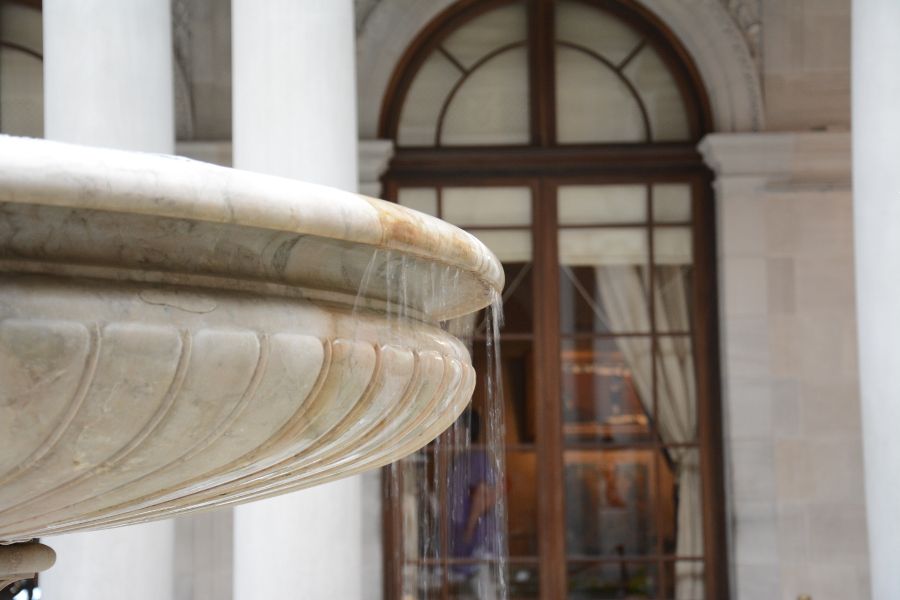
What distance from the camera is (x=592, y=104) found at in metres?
14.1

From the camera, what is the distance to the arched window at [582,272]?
44.0ft

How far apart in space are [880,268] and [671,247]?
4.56 meters

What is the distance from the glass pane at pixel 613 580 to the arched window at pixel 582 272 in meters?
0.01

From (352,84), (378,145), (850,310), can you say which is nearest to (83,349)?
(352,84)

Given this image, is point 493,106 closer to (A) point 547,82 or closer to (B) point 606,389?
(A) point 547,82

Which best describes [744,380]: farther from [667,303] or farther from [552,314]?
[552,314]

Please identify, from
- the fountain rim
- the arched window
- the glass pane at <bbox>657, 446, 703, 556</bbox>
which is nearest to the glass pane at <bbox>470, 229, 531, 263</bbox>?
the arched window

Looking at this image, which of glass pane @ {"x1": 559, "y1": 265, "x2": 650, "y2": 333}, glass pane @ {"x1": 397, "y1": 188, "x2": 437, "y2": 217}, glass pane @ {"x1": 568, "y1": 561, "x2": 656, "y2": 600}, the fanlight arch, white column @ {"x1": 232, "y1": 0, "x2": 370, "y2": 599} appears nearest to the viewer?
white column @ {"x1": 232, "y1": 0, "x2": 370, "y2": 599}

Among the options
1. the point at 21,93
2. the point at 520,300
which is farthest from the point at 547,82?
the point at 21,93

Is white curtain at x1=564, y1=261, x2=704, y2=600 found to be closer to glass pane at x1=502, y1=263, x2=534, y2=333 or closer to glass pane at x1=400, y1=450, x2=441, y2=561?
glass pane at x1=502, y1=263, x2=534, y2=333

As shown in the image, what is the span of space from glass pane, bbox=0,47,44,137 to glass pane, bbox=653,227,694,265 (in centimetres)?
628

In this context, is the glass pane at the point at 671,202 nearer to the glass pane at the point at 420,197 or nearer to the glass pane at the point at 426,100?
the glass pane at the point at 420,197

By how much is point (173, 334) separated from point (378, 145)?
10847 millimetres

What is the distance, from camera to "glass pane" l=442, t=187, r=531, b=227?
1388cm
